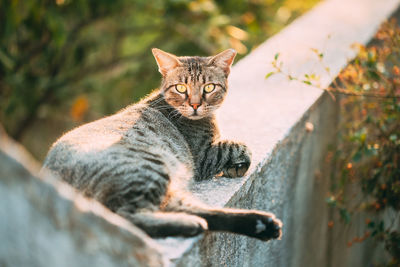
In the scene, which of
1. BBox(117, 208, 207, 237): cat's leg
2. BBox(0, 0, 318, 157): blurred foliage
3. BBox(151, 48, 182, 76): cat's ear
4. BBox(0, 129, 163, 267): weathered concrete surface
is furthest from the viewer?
BBox(0, 0, 318, 157): blurred foliage

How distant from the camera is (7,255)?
1.18 m

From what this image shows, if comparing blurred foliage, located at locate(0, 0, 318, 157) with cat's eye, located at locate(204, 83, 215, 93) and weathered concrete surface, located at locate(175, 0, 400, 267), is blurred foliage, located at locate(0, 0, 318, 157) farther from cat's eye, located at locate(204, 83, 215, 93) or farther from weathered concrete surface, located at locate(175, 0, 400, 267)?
cat's eye, located at locate(204, 83, 215, 93)

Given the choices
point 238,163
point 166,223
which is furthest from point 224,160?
point 166,223

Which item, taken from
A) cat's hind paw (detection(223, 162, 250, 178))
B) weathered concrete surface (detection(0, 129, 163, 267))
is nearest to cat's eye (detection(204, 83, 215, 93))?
cat's hind paw (detection(223, 162, 250, 178))

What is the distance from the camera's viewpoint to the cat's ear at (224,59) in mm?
2865

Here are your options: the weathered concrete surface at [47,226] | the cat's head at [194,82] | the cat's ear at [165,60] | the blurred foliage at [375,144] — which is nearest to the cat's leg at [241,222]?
the weathered concrete surface at [47,226]

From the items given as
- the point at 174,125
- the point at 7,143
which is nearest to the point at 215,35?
the point at 174,125

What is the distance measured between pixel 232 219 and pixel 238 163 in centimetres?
50

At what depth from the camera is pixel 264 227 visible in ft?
6.07

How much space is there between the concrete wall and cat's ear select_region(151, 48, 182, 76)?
50 centimetres

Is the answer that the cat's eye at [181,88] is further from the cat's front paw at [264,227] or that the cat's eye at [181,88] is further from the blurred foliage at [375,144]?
the cat's front paw at [264,227]

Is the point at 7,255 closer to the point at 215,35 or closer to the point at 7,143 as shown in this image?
the point at 7,143

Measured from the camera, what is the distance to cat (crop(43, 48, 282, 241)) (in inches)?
69.1

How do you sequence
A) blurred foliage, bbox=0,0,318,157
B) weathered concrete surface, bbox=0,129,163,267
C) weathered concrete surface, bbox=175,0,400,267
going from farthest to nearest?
blurred foliage, bbox=0,0,318,157 < weathered concrete surface, bbox=175,0,400,267 < weathered concrete surface, bbox=0,129,163,267
